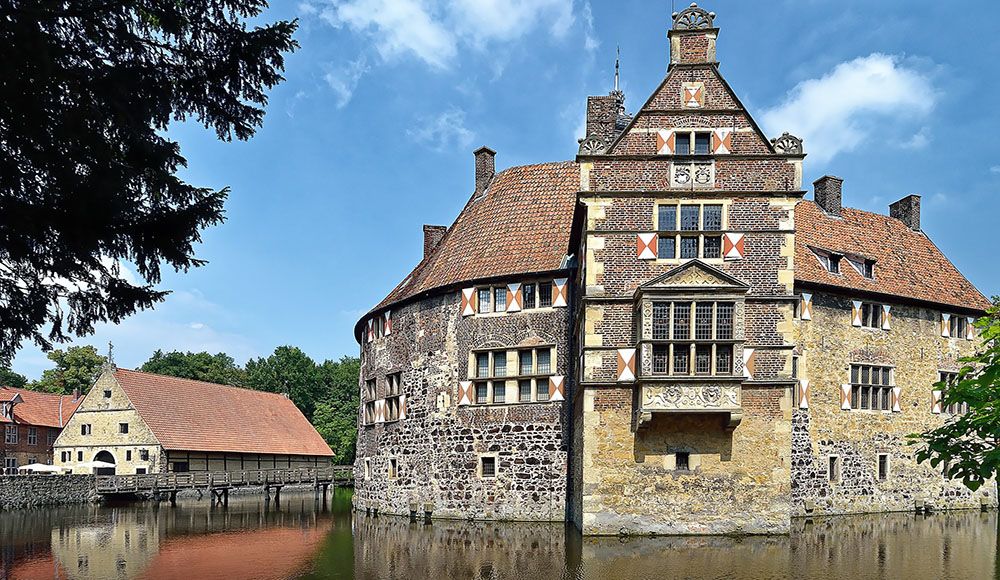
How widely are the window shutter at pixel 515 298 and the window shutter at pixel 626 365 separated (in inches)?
221

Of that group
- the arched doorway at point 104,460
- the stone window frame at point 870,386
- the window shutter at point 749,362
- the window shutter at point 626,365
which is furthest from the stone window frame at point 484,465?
the arched doorway at point 104,460

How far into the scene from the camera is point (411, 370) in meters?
27.9

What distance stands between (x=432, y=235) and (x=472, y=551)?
1660cm

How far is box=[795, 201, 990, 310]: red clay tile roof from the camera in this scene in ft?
92.7

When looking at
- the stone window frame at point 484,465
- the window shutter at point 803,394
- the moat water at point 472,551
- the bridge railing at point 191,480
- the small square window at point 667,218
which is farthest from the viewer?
the bridge railing at point 191,480

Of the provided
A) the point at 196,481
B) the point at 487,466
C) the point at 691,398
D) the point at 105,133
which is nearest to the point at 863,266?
the point at 691,398

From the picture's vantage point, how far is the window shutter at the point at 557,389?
79.5ft

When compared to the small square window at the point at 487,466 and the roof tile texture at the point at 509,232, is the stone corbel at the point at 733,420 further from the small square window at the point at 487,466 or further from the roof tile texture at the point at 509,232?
the small square window at the point at 487,466

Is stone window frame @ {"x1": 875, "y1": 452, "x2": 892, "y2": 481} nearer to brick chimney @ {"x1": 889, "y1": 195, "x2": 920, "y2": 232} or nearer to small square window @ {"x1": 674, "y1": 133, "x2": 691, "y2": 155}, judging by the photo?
brick chimney @ {"x1": 889, "y1": 195, "x2": 920, "y2": 232}

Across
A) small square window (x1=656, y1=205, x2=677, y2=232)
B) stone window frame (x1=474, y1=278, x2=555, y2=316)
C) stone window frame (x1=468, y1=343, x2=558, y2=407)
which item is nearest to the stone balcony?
small square window (x1=656, y1=205, x2=677, y2=232)

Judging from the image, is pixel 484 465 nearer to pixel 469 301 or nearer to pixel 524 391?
pixel 524 391

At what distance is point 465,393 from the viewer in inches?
1011

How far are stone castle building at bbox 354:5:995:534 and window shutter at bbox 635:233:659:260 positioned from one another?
53 millimetres

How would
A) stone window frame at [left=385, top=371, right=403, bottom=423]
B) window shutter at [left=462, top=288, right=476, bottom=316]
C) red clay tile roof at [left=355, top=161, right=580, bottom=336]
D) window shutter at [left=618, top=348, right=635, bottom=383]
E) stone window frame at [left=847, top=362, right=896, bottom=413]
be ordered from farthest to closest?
stone window frame at [left=385, top=371, right=403, bottom=423]
stone window frame at [left=847, top=362, right=896, bottom=413]
window shutter at [left=462, top=288, right=476, bottom=316]
red clay tile roof at [left=355, top=161, right=580, bottom=336]
window shutter at [left=618, top=348, right=635, bottom=383]
